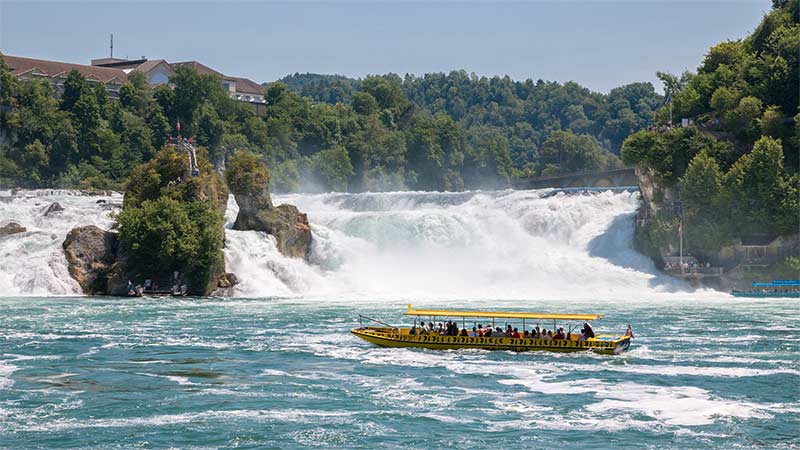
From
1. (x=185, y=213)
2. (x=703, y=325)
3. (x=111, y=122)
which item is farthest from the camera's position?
(x=111, y=122)

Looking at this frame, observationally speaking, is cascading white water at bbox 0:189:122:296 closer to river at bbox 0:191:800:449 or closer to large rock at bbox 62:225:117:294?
river at bbox 0:191:800:449

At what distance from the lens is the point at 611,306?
6819 cm

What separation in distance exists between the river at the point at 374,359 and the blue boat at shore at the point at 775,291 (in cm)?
316

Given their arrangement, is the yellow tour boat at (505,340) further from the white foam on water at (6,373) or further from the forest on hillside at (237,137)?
the forest on hillside at (237,137)

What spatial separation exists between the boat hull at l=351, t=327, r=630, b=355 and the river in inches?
28.3

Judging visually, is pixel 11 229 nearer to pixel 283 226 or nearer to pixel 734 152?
pixel 283 226

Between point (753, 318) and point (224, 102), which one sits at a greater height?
point (224, 102)

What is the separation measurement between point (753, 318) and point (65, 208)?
47.1 metres

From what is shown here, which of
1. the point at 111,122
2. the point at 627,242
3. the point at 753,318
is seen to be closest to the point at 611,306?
the point at 753,318

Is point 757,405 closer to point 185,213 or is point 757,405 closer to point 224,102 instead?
point 185,213

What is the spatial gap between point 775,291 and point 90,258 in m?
43.9

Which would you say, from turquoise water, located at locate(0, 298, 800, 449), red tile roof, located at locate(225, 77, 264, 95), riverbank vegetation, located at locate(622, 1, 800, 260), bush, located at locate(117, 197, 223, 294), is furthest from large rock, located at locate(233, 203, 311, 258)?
red tile roof, located at locate(225, 77, 264, 95)

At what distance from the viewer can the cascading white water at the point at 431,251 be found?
251 ft

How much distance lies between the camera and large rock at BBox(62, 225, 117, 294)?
73188 millimetres
